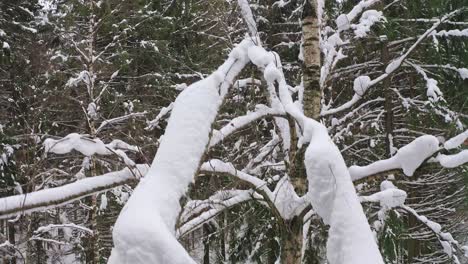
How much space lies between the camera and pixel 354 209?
1.71 metres

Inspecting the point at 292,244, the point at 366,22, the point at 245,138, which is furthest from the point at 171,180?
the point at 366,22

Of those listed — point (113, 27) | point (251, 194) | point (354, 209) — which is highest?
point (113, 27)

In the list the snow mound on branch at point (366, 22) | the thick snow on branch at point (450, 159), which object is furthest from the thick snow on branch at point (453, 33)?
the thick snow on branch at point (450, 159)

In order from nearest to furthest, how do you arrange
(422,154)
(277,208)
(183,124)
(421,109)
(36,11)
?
1. (183,124)
2. (422,154)
3. (277,208)
4. (421,109)
5. (36,11)

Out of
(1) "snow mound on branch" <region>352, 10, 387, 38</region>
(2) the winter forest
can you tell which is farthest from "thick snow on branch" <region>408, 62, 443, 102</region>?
(1) "snow mound on branch" <region>352, 10, 387, 38</region>

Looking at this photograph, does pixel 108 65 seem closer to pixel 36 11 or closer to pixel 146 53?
pixel 146 53

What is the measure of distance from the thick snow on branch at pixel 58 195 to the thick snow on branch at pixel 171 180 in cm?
54

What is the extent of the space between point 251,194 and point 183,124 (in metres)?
1.68

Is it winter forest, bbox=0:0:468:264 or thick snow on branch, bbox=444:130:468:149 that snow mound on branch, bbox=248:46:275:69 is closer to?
winter forest, bbox=0:0:468:264

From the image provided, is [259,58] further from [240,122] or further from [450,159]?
[450,159]

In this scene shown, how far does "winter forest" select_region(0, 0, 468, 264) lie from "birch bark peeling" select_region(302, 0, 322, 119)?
0.01m

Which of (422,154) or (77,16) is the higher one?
(77,16)

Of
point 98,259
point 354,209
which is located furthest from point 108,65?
point 354,209

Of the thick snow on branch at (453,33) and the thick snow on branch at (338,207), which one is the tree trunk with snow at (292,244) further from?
the thick snow on branch at (453,33)
